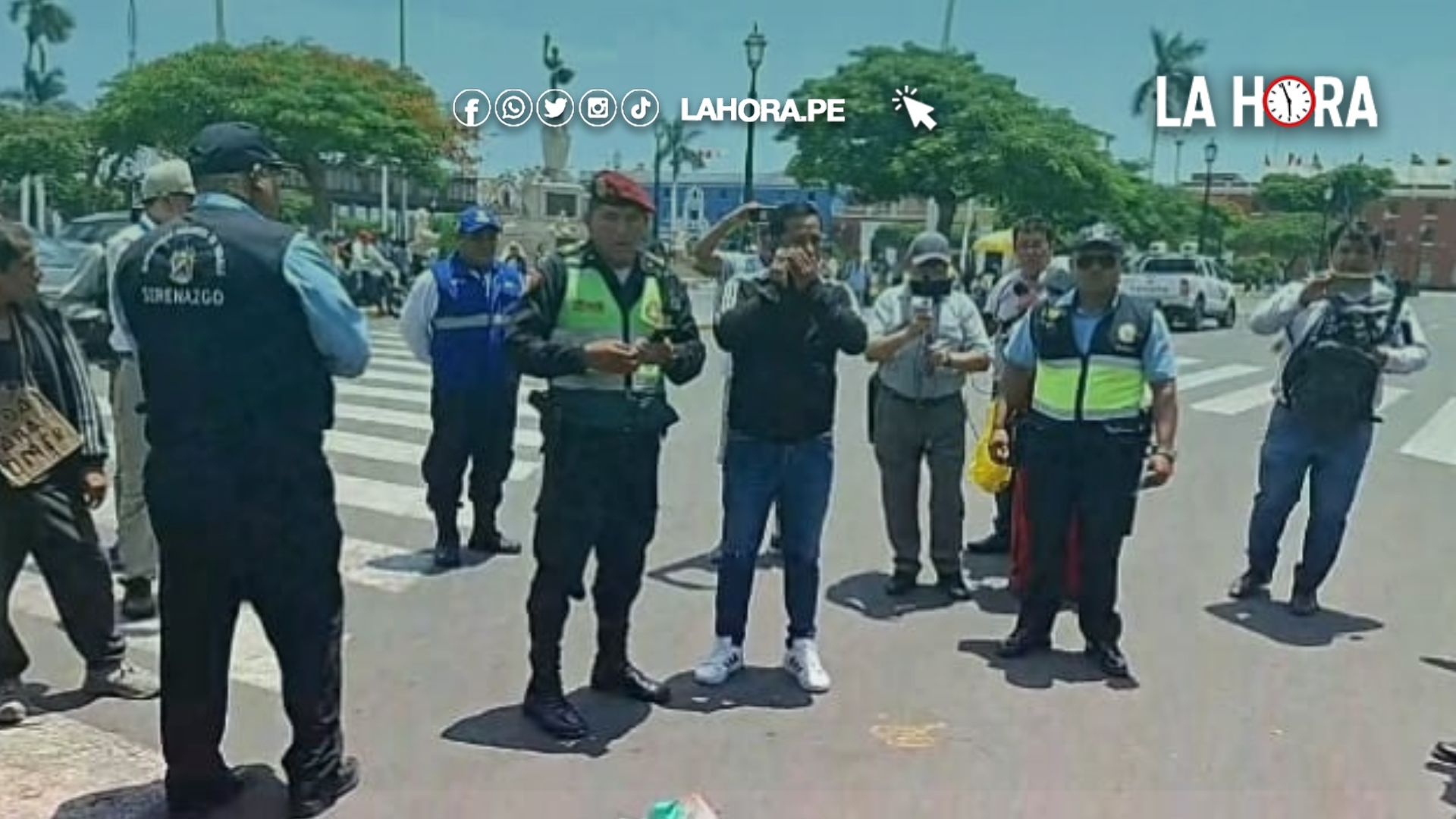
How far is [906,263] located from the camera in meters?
6.19

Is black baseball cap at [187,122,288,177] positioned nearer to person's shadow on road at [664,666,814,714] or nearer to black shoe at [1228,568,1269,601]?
person's shadow on road at [664,666,814,714]

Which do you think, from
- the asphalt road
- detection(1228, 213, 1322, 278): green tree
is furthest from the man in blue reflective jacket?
detection(1228, 213, 1322, 278): green tree

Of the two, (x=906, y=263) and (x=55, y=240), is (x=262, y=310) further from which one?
(x=55, y=240)

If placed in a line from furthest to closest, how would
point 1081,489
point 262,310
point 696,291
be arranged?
point 696,291, point 1081,489, point 262,310

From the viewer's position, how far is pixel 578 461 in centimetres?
445

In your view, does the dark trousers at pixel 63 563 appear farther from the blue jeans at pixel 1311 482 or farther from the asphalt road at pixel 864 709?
the blue jeans at pixel 1311 482

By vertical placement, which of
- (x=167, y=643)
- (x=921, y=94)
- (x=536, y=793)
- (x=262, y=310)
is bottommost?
(x=536, y=793)

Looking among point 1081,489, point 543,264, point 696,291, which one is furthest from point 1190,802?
point 696,291

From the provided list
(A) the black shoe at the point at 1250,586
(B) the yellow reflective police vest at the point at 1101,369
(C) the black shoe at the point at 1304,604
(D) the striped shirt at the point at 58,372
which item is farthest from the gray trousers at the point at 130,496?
(C) the black shoe at the point at 1304,604

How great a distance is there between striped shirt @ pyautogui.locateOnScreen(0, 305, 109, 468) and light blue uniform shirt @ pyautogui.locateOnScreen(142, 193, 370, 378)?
1.28 metres

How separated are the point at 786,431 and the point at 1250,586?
3017 millimetres

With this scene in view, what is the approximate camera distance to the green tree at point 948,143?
3646 centimetres

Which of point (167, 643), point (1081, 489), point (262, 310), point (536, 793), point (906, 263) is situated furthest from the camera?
point (906, 263)

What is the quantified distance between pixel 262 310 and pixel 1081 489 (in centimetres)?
321
